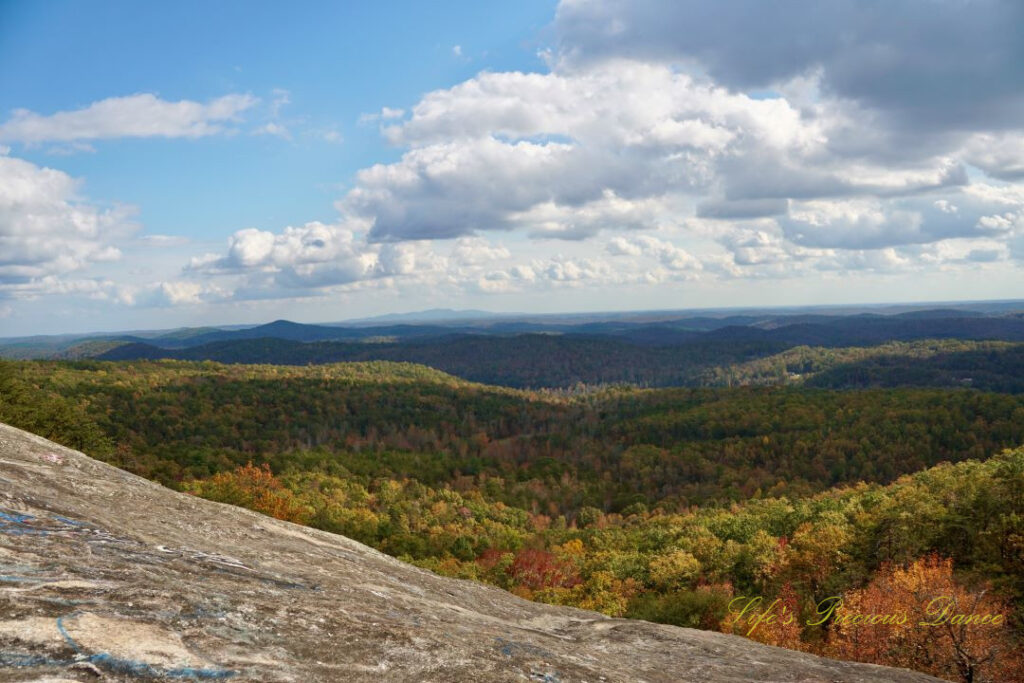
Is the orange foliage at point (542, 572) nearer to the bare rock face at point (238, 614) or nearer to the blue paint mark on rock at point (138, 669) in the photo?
the bare rock face at point (238, 614)

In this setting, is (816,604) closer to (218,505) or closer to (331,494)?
(218,505)

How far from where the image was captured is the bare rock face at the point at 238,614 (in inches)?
344

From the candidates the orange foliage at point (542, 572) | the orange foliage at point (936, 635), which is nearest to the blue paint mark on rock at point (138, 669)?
the orange foliage at point (936, 635)

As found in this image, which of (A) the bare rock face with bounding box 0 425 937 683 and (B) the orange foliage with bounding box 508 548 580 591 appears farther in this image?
(B) the orange foliage with bounding box 508 548 580 591

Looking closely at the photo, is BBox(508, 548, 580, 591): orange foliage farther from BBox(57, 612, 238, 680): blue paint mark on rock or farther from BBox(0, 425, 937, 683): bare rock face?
BBox(57, 612, 238, 680): blue paint mark on rock

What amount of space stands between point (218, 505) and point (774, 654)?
1794 cm

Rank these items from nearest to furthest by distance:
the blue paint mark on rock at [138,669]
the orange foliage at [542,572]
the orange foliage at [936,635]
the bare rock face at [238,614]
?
the blue paint mark on rock at [138,669]
the bare rock face at [238,614]
the orange foliage at [936,635]
the orange foliage at [542,572]

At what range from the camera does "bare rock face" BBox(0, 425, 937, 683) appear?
8.75m

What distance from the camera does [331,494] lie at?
132 meters

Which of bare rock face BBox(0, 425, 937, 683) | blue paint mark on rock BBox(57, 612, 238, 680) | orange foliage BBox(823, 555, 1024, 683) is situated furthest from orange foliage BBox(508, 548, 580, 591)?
blue paint mark on rock BBox(57, 612, 238, 680)

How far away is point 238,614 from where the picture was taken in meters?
10.6

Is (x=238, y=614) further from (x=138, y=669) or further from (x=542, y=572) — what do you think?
(x=542, y=572)

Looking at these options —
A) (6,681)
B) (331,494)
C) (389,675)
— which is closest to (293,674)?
(389,675)

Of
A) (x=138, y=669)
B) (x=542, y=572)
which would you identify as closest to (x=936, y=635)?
(x=138, y=669)
